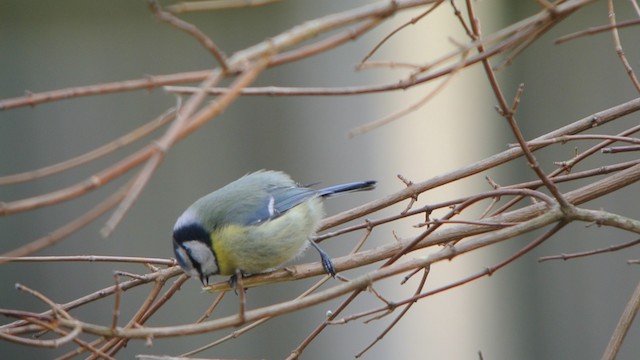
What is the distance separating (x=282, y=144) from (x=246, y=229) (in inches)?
65.4

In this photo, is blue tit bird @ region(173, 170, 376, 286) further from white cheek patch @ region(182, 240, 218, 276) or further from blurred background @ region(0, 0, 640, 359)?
blurred background @ region(0, 0, 640, 359)

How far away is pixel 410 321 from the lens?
3734 mm

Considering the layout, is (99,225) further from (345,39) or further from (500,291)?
(345,39)

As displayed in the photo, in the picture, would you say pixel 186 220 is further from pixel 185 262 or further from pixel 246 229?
pixel 185 262

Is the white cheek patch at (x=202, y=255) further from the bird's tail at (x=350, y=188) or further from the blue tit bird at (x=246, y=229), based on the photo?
the bird's tail at (x=350, y=188)

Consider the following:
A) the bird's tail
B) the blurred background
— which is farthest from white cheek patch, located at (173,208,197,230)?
the blurred background

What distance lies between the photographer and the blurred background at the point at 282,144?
360 centimetres

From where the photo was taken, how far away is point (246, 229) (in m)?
2.12

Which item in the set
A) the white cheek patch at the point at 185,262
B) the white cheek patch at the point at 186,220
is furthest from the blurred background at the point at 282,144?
the white cheek patch at the point at 185,262

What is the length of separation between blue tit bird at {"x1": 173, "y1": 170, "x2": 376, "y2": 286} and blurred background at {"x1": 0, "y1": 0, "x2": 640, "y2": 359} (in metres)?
1.36

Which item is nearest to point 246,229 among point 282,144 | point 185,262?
point 185,262

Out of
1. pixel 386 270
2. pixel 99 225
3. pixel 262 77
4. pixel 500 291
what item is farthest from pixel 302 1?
pixel 386 270

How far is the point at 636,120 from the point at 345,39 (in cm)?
286

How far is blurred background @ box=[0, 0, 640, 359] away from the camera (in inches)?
142
